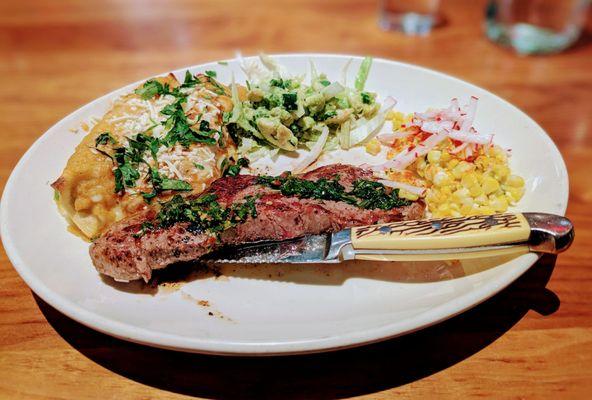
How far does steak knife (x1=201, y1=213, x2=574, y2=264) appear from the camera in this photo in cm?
212

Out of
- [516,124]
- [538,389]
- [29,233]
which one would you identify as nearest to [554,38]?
[516,124]

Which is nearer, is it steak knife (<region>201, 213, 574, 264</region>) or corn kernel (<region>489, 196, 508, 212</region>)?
steak knife (<region>201, 213, 574, 264</region>)

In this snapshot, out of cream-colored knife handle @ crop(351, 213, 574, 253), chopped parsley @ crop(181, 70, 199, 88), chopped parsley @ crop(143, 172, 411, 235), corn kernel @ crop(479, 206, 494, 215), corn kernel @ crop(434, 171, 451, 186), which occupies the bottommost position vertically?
corn kernel @ crop(479, 206, 494, 215)

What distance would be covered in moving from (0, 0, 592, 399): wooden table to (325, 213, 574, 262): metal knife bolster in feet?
1.32

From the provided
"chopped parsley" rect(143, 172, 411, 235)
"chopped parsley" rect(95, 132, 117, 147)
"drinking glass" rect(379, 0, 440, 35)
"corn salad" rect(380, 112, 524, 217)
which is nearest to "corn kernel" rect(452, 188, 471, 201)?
"corn salad" rect(380, 112, 524, 217)

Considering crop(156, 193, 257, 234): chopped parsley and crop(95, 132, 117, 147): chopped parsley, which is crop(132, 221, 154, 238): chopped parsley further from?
crop(95, 132, 117, 147): chopped parsley

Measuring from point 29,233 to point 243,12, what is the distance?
438cm

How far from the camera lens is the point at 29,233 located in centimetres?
257

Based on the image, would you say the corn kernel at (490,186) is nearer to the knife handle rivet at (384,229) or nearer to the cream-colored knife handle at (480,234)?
the cream-colored knife handle at (480,234)

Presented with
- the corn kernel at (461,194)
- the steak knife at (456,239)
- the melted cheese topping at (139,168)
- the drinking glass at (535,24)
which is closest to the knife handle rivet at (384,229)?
the steak knife at (456,239)

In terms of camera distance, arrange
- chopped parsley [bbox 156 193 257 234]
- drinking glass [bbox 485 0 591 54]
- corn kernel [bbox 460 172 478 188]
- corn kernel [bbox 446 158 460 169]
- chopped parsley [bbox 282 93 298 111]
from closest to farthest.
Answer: chopped parsley [bbox 156 193 257 234]
corn kernel [bbox 460 172 478 188]
corn kernel [bbox 446 158 460 169]
chopped parsley [bbox 282 93 298 111]
drinking glass [bbox 485 0 591 54]

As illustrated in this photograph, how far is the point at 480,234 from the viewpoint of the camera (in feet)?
7.01

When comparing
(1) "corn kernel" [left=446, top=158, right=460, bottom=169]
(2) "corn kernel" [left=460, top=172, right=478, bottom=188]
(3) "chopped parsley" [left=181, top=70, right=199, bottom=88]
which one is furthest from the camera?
(3) "chopped parsley" [left=181, top=70, right=199, bottom=88]

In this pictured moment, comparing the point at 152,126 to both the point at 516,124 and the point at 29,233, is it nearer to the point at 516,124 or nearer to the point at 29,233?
the point at 29,233
